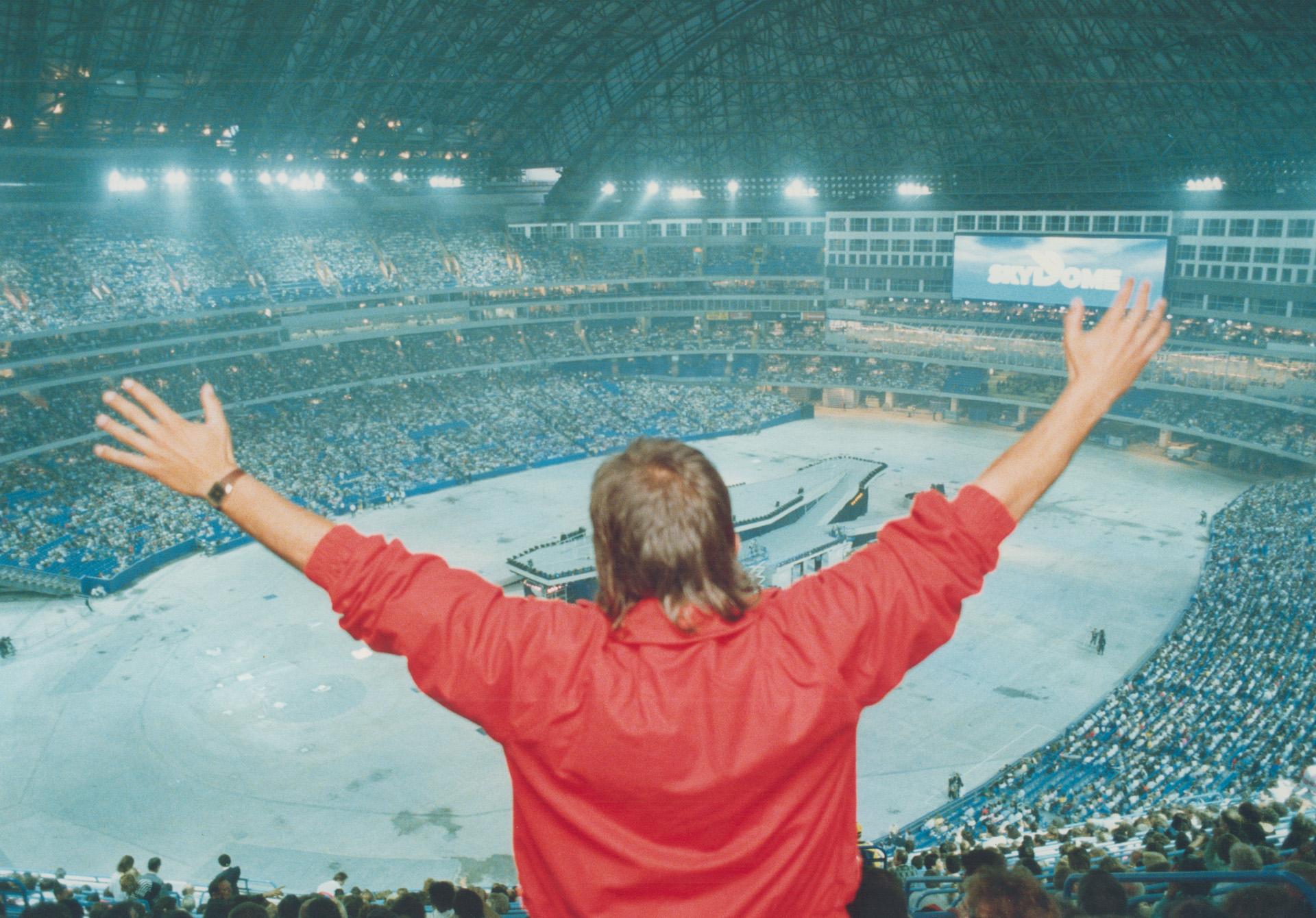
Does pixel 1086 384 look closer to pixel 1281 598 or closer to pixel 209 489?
pixel 209 489

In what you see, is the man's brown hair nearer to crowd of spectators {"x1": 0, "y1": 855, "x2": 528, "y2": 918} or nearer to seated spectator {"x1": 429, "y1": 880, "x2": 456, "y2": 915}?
crowd of spectators {"x1": 0, "y1": 855, "x2": 528, "y2": 918}

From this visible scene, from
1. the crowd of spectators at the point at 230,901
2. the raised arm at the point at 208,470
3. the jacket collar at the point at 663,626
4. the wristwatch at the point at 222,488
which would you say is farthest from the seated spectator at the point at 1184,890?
the wristwatch at the point at 222,488

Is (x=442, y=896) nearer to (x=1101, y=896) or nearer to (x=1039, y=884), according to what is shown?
(x=1101, y=896)

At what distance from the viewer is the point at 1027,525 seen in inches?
1748

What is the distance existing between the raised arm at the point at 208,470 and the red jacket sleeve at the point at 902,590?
1190 millimetres

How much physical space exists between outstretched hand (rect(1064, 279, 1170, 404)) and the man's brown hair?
3.25 ft

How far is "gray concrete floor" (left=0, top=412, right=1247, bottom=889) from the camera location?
22.3 meters

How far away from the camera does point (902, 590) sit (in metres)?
2.05

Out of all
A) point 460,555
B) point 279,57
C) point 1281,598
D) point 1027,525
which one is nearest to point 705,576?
point 1281,598

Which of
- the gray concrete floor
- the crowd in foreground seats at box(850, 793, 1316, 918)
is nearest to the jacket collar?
the crowd in foreground seats at box(850, 793, 1316, 918)

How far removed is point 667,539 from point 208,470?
3.98ft

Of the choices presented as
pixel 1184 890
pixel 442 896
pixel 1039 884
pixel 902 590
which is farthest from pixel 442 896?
pixel 902 590

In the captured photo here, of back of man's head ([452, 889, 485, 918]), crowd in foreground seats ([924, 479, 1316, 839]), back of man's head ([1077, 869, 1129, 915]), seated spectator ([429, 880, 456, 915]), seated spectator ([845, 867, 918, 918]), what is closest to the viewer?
seated spectator ([845, 867, 918, 918])

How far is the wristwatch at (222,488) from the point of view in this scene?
2.40 m
